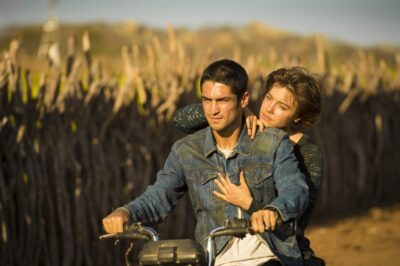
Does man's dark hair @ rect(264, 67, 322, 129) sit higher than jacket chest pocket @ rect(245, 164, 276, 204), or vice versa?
man's dark hair @ rect(264, 67, 322, 129)

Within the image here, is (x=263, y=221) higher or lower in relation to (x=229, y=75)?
lower

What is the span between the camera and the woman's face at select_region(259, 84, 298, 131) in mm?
4574

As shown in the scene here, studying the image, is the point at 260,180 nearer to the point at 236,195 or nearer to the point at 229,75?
the point at 236,195

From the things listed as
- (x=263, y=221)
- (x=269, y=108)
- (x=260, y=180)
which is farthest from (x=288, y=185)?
(x=269, y=108)

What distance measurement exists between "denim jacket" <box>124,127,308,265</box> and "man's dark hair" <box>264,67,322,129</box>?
482mm

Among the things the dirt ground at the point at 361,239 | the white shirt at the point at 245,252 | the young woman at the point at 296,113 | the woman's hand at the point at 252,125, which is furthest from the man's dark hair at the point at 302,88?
the dirt ground at the point at 361,239

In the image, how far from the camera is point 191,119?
14.9ft

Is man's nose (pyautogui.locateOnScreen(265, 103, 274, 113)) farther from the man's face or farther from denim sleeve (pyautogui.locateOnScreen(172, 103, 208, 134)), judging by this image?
the man's face

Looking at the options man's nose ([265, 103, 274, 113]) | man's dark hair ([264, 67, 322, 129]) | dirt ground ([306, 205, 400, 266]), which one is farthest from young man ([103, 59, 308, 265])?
dirt ground ([306, 205, 400, 266])

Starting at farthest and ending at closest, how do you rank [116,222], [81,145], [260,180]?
[81,145]
[260,180]
[116,222]

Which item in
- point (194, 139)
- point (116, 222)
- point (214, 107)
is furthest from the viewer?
point (194, 139)

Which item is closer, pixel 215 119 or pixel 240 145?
pixel 215 119

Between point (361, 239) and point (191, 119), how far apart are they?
6760 millimetres

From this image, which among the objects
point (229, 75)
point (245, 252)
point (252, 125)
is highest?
point (229, 75)
